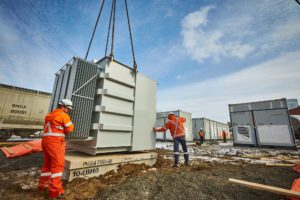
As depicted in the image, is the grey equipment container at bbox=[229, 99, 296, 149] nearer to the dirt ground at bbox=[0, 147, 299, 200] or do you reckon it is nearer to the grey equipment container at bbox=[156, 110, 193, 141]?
the grey equipment container at bbox=[156, 110, 193, 141]

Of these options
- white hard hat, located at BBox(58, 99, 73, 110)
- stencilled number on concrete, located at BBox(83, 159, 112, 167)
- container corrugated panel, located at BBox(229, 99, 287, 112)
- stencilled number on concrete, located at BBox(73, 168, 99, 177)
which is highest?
container corrugated panel, located at BBox(229, 99, 287, 112)

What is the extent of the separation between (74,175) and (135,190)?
54.7 inches

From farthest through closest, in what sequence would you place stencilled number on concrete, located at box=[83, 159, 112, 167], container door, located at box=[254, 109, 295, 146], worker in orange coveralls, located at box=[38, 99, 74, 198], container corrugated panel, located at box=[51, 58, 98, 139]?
container door, located at box=[254, 109, 295, 146], container corrugated panel, located at box=[51, 58, 98, 139], stencilled number on concrete, located at box=[83, 159, 112, 167], worker in orange coveralls, located at box=[38, 99, 74, 198]

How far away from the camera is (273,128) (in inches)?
400

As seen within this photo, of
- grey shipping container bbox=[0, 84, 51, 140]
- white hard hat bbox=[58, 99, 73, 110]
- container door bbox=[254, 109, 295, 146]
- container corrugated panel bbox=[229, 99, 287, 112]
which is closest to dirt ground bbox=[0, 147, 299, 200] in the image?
white hard hat bbox=[58, 99, 73, 110]

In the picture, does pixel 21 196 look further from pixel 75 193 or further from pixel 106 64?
pixel 106 64

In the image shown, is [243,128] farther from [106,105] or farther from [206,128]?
[106,105]

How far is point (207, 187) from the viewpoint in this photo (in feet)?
8.77

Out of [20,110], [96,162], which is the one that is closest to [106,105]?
[96,162]

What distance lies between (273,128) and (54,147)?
1266cm

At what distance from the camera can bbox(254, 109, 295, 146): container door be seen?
9680 millimetres

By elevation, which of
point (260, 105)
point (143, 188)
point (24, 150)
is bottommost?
point (143, 188)


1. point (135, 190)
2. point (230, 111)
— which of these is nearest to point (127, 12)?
point (135, 190)

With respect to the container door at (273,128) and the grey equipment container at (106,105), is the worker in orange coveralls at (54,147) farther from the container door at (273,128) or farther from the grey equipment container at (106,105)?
the container door at (273,128)
